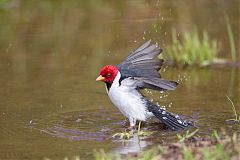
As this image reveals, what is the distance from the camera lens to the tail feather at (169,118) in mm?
7290

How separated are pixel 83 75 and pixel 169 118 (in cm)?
259

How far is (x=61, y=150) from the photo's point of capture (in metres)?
6.66

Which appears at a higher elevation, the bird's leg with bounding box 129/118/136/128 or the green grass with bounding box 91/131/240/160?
the bird's leg with bounding box 129/118/136/128

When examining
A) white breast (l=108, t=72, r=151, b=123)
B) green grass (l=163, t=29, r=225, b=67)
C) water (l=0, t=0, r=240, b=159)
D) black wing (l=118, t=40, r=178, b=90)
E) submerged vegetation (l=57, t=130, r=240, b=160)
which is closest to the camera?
submerged vegetation (l=57, t=130, r=240, b=160)

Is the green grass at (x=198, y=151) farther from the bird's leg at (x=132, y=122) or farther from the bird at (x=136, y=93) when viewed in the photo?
the bird's leg at (x=132, y=122)

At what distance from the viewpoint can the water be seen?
7102 mm

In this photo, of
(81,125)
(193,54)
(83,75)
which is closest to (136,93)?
(81,125)

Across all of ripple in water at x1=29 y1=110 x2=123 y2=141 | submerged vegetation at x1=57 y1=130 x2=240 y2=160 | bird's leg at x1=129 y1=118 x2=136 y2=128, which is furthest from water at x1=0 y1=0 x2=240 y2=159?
submerged vegetation at x1=57 y1=130 x2=240 y2=160

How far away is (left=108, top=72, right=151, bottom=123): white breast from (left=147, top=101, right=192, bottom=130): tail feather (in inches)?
3.1

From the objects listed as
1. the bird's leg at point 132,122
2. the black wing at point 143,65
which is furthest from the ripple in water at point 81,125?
the black wing at point 143,65

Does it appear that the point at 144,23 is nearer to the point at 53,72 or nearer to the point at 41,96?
the point at 53,72

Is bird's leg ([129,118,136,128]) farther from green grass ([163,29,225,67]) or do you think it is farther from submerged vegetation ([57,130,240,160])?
green grass ([163,29,225,67])

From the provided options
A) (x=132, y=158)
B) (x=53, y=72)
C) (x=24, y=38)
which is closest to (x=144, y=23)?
(x=24, y=38)

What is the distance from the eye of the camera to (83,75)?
9.72m
